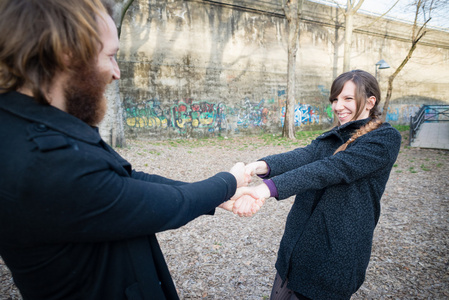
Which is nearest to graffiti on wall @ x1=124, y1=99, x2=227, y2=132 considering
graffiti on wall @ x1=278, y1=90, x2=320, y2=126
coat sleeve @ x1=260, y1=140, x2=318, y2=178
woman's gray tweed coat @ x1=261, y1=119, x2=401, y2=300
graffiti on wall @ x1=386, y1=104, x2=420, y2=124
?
graffiti on wall @ x1=278, y1=90, x2=320, y2=126

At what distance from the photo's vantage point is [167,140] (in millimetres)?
13461

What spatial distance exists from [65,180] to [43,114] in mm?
260

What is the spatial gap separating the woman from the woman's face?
4cm

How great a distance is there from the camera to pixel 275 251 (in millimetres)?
4094

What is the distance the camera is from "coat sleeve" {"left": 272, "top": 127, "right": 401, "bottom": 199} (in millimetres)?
1692

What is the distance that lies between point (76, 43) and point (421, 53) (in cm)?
2934

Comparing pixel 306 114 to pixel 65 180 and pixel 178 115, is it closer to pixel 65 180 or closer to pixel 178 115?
pixel 178 115

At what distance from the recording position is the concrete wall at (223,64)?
1286 centimetres

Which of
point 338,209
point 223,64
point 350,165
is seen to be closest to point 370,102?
point 350,165

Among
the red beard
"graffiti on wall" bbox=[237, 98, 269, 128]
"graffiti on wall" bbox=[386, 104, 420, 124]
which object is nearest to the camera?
the red beard

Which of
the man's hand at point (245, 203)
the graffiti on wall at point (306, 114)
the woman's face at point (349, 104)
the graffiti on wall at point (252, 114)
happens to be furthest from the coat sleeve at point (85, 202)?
the graffiti on wall at point (306, 114)

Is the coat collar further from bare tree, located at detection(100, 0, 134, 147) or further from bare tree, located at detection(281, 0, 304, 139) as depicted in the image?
bare tree, located at detection(281, 0, 304, 139)

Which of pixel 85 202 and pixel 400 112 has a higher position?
pixel 400 112

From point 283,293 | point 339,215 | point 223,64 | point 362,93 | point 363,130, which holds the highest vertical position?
point 223,64
